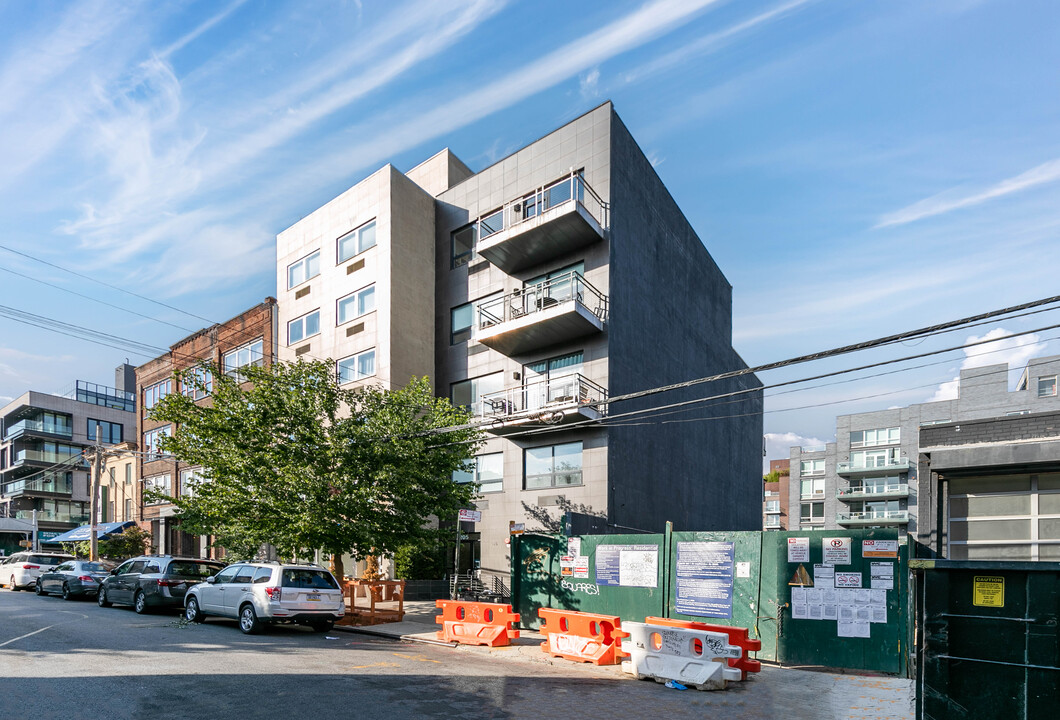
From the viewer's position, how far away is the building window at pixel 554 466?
2441cm

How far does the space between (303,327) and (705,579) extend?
79.0ft

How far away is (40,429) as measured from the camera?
227ft

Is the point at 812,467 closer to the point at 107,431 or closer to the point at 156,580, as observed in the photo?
the point at 156,580

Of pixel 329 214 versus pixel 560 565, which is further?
pixel 329 214

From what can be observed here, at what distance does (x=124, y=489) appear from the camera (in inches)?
1893

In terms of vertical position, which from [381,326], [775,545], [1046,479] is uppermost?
[381,326]

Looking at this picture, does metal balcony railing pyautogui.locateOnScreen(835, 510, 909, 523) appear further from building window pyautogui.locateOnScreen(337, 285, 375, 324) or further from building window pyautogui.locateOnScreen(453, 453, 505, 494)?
building window pyautogui.locateOnScreen(337, 285, 375, 324)

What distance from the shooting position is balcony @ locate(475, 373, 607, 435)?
75.5ft

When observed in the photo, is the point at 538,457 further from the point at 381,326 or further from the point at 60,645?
the point at 60,645

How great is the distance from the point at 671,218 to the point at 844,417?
2089 inches

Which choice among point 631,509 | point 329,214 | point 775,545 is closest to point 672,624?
point 775,545

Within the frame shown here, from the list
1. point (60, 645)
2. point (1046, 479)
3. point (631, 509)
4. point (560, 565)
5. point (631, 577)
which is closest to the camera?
point (60, 645)

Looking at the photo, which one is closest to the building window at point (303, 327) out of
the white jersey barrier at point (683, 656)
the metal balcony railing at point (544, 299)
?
the metal balcony railing at point (544, 299)

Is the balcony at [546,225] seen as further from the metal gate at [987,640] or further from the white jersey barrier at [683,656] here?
the metal gate at [987,640]
